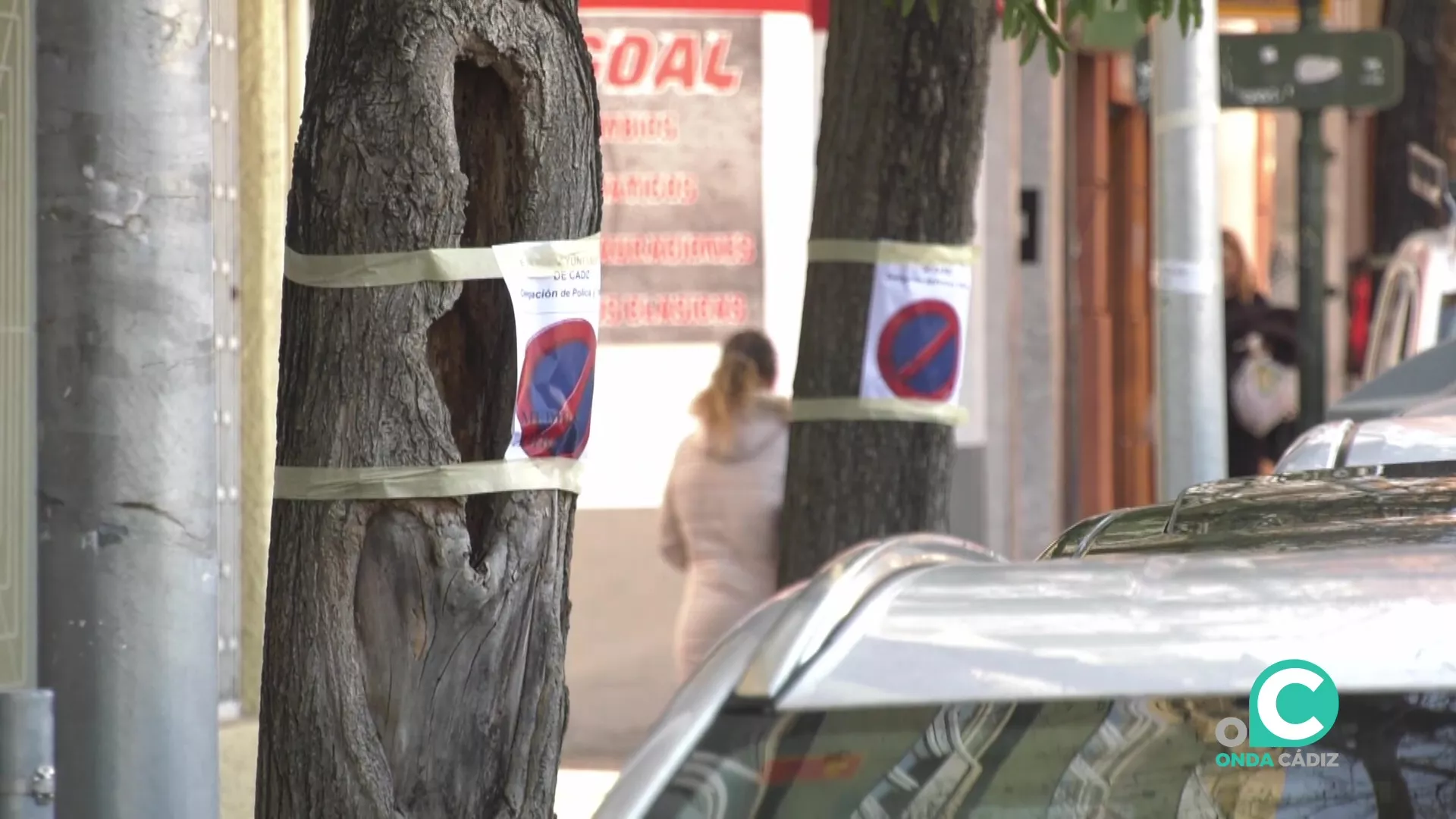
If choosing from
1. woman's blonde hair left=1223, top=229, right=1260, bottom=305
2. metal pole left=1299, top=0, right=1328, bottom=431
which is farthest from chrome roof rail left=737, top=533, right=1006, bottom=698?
woman's blonde hair left=1223, top=229, right=1260, bottom=305

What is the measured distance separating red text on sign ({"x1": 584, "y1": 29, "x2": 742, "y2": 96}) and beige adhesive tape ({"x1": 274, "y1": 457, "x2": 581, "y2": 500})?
23.5ft

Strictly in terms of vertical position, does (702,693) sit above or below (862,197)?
below

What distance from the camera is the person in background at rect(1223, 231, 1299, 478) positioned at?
15812 millimetres

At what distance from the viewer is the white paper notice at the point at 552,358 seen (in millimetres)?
4199

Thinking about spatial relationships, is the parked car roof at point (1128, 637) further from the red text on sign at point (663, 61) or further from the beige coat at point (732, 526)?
the red text on sign at point (663, 61)

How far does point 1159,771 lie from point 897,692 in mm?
339

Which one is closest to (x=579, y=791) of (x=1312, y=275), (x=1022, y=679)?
(x=1312, y=275)

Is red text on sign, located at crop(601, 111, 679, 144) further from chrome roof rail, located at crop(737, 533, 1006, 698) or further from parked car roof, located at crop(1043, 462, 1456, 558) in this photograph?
chrome roof rail, located at crop(737, 533, 1006, 698)

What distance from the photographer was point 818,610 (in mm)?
2516

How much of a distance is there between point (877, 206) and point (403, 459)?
261 cm

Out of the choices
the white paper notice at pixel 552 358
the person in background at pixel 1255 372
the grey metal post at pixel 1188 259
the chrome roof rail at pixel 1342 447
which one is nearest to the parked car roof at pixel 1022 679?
the white paper notice at pixel 552 358

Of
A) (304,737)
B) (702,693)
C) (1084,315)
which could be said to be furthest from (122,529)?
(1084,315)

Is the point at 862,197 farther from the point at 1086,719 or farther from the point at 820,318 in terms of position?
the point at 1086,719

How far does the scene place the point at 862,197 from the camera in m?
6.47
